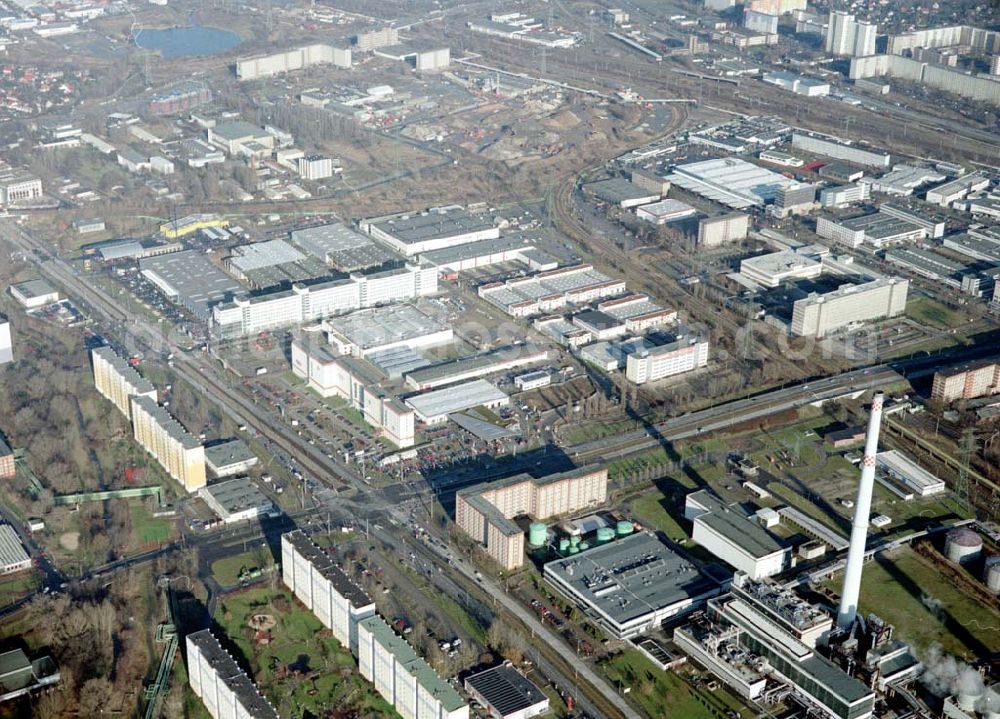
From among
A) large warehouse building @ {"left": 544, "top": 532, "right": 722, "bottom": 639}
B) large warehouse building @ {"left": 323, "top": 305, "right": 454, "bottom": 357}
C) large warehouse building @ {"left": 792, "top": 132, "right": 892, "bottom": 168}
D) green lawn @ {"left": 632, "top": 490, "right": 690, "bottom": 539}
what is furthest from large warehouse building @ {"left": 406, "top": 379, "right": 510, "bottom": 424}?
large warehouse building @ {"left": 792, "top": 132, "right": 892, "bottom": 168}

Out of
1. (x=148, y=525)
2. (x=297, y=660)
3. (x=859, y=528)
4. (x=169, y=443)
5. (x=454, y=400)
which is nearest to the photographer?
(x=297, y=660)

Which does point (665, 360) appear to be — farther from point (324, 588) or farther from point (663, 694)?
point (324, 588)

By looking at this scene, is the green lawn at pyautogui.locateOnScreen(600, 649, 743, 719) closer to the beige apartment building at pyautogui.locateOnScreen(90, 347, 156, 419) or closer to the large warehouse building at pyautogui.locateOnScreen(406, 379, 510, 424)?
the large warehouse building at pyautogui.locateOnScreen(406, 379, 510, 424)

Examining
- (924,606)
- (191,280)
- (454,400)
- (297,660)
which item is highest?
(191,280)

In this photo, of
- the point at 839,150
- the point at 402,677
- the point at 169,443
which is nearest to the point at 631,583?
the point at 402,677

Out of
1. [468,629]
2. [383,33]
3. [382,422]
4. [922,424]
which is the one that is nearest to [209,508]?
[382,422]

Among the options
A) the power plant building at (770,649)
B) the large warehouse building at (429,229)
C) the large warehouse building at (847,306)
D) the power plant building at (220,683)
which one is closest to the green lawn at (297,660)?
the power plant building at (220,683)
